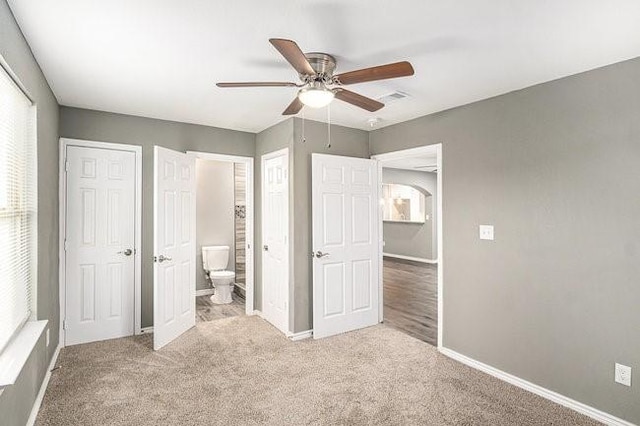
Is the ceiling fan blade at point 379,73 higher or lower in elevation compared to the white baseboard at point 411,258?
higher

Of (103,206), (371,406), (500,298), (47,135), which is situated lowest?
(371,406)

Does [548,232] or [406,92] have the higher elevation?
[406,92]

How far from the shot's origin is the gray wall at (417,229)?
8.55m

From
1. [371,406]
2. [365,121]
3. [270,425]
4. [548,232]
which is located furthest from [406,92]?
[270,425]

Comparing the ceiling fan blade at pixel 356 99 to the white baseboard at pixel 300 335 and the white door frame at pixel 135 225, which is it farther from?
the white door frame at pixel 135 225

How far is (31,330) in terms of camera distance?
2143 mm

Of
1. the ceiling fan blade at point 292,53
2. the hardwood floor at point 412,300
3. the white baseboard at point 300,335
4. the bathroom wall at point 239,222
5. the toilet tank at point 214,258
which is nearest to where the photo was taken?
the ceiling fan blade at point 292,53

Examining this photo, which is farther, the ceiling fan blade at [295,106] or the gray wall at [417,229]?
the gray wall at [417,229]

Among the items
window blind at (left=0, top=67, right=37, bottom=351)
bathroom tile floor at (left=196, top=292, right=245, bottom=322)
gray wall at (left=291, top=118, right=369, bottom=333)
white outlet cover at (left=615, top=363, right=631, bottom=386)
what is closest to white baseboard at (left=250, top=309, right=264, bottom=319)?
bathroom tile floor at (left=196, top=292, right=245, bottom=322)

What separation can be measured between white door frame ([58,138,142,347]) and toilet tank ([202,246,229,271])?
166 centimetres

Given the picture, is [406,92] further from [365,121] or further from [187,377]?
[187,377]

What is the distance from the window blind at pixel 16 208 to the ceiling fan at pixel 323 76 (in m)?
1.16

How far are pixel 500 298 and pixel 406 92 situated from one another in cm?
193

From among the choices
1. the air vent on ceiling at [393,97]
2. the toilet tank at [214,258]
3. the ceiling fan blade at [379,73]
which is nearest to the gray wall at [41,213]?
the ceiling fan blade at [379,73]
